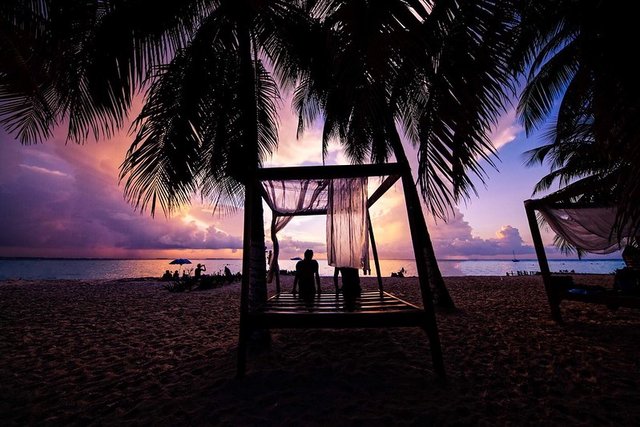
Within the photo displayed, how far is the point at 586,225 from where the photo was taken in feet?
19.8

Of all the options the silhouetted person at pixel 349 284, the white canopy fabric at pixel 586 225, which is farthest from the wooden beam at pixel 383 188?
the white canopy fabric at pixel 586 225

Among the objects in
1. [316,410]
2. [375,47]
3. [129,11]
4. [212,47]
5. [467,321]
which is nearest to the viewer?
[375,47]

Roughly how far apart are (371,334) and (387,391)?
217 centimetres

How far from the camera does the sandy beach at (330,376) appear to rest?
2.59 metres

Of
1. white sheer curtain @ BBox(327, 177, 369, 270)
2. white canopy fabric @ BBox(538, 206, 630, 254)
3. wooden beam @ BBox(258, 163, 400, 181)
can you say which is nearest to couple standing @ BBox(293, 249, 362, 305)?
white sheer curtain @ BBox(327, 177, 369, 270)

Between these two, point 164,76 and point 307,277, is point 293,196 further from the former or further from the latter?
point 164,76

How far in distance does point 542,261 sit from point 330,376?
5.34 meters

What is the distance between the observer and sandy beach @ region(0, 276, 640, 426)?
2.59 metres

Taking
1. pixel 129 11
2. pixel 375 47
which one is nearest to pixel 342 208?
pixel 375 47

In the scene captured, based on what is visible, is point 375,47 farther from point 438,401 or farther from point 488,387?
point 488,387

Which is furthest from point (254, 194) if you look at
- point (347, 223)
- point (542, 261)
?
point (542, 261)

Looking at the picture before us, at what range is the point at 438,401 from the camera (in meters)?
2.75

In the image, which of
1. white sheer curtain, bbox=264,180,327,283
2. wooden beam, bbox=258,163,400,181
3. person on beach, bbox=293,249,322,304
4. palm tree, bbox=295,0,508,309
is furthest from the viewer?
white sheer curtain, bbox=264,180,327,283

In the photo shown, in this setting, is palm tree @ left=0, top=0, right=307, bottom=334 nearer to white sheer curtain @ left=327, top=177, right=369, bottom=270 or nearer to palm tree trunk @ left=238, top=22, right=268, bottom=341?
palm tree trunk @ left=238, top=22, right=268, bottom=341
